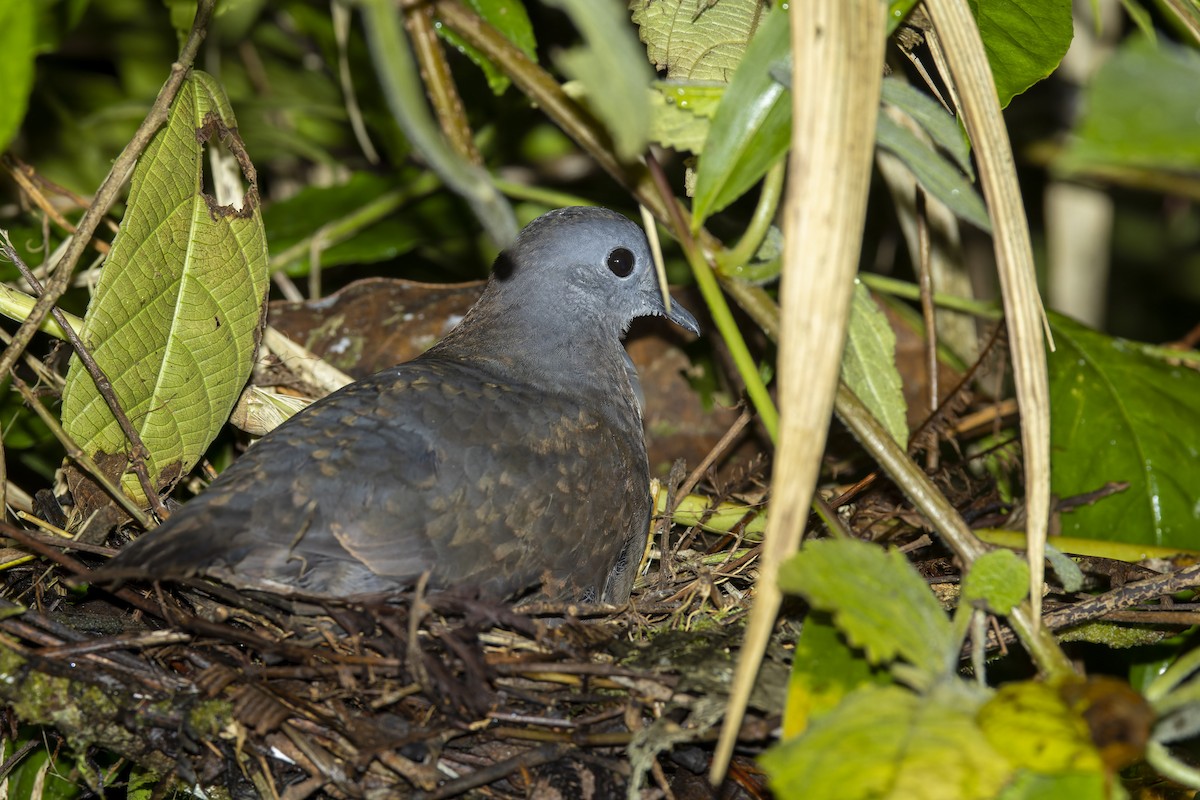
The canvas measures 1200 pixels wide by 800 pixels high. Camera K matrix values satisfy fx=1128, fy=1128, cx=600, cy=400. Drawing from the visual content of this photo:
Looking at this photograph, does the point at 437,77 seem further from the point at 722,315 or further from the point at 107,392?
the point at 107,392

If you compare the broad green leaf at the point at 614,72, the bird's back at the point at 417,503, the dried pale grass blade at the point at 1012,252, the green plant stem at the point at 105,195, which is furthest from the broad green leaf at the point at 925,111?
the green plant stem at the point at 105,195

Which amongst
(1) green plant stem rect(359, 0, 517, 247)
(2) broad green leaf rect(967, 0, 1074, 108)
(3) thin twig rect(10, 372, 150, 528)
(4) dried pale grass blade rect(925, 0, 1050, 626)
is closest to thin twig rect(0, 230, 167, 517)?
(3) thin twig rect(10, 372, 150, 528)

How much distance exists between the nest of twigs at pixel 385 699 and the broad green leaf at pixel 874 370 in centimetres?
63

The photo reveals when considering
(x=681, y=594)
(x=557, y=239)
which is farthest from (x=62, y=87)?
(x=681, y=594)

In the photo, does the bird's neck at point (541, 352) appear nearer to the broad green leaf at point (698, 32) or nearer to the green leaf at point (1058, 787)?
the broad green leaf at point (698, 32)

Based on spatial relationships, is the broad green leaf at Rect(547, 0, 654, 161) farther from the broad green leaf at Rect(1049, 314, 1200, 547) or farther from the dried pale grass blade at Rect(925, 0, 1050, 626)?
the broad green leaf at Rect(1049, 314, 1200, 547)

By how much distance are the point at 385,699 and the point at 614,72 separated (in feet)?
4.10

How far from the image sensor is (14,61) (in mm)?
1399

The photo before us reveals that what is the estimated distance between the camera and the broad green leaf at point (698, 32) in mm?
2324

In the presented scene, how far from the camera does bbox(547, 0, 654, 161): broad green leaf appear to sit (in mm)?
1254

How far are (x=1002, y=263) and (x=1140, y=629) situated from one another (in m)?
1.08

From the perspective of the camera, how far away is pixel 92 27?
3658 mm

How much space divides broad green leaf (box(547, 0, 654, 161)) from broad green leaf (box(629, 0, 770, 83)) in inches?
42.4

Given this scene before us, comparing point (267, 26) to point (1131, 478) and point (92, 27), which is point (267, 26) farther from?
point (1131, 478)
